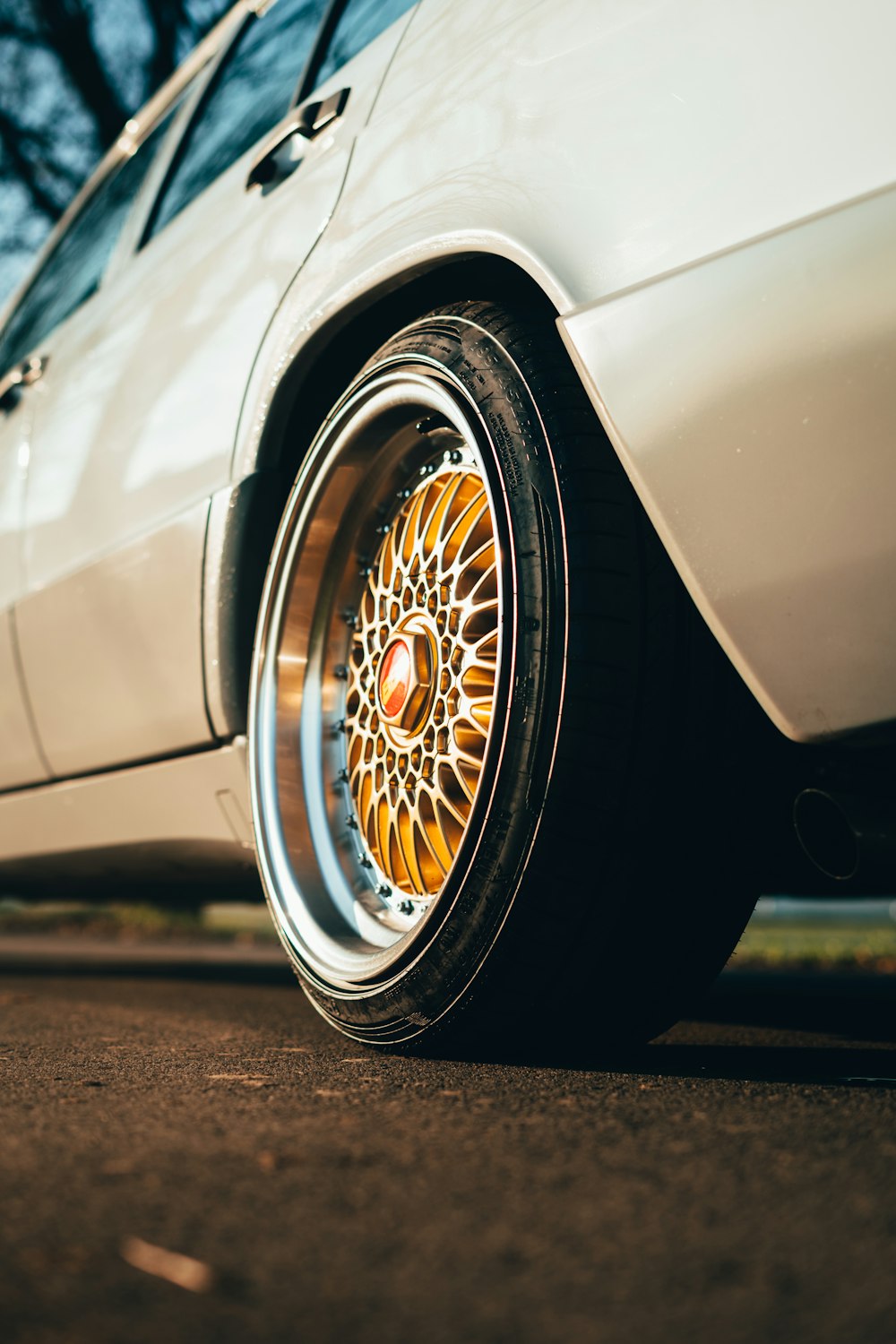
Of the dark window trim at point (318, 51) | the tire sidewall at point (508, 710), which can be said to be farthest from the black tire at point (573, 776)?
the dark window trim at point (318, 51)

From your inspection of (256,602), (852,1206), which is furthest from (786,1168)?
(256,602)

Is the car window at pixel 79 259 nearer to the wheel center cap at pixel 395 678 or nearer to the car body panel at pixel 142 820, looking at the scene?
the car body panel at pixel 142 820

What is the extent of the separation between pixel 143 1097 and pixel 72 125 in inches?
417

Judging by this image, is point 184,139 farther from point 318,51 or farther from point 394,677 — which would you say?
point 394,677

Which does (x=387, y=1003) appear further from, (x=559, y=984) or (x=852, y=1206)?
(x=852, y=1206)

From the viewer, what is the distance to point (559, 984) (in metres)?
1.57

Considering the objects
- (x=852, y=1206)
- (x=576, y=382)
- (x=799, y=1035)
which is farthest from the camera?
(x=799, y=1035)

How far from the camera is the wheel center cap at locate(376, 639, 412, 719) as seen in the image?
6.08 ft

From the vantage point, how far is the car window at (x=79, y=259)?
329cm

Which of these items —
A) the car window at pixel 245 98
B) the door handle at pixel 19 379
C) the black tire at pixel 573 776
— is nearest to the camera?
the black tire at pixel 573 776

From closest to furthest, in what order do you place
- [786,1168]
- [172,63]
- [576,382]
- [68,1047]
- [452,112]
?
[786,1168]
[576,382]
[452,112]
[68,1047]
[172,63]

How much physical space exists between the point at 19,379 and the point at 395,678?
188cm

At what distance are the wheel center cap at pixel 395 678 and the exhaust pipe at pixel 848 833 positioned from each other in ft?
1.85

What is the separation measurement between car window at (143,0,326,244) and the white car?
0.08ft
